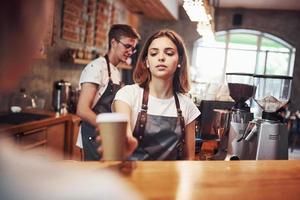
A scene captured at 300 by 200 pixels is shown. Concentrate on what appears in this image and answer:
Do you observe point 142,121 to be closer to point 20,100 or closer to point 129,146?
point 129,146

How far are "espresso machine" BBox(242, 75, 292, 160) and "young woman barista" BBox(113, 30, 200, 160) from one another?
0.23 metres

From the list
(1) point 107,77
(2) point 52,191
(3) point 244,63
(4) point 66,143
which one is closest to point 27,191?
(2) point 52,191

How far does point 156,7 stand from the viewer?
2.73ft

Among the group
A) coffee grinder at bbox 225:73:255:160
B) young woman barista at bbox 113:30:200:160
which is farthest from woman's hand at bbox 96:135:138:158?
coffee grinder at bbox 225:73:255:160

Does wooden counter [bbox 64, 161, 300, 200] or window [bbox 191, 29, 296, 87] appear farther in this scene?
window [bbox 191, 29, 296, 87]

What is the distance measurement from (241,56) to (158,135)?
Answer: 0.33m

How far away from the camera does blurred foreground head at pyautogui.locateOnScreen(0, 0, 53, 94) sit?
546 mm

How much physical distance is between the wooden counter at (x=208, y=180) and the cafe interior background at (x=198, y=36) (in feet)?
0.60

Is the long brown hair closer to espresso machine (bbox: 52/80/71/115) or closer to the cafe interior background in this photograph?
the cafe interior background

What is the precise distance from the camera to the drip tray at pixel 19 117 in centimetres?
73

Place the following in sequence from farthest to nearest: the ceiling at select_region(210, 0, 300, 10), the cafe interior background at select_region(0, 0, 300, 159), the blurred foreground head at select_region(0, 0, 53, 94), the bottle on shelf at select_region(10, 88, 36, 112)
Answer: the ceiling at select_region(210, 0, 300, 10)
the cafe interior background at select_region(0, 0, 300, 159)
the bottle on shelf at select_region(10, 88, 36, 112)
the blurred foreground head at select_region(0, 0, 53, 94)

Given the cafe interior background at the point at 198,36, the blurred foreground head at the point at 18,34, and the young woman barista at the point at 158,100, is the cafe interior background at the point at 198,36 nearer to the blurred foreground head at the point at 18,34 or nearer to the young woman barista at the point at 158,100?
the young woman barista at the point at 158,100

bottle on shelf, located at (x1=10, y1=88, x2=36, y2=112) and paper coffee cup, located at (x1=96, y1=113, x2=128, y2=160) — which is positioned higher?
bottle on shelf, located at (x1=10, y1=88, x2=36, y2=112)

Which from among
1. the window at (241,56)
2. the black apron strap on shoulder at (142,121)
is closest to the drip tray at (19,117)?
the black apron strap on shoulder at (142,121)
